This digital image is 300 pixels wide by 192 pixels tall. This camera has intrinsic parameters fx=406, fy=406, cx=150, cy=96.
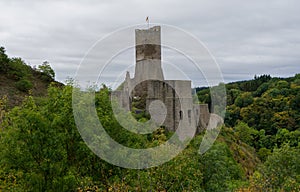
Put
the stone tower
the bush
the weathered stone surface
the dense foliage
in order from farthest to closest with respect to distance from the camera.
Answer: the stone tower
the bush
the weathered stone surface
the dense foliage

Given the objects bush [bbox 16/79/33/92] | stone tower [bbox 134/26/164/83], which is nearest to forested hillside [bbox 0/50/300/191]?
stone tower [bbox 134/26/164/83]

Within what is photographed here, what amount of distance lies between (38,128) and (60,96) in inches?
92.5

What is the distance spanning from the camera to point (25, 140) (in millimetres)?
13445

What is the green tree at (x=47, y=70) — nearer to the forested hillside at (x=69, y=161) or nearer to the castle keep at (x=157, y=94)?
the castle keep at (x=157, y=94)

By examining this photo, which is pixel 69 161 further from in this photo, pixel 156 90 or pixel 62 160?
pixel 156 90

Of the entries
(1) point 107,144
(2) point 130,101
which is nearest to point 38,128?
(1) point 107,144

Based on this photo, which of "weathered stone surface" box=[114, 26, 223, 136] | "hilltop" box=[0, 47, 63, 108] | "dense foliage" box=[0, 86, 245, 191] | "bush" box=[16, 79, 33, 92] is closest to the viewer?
"dense foliage" box=[0, 86, 245, 191]

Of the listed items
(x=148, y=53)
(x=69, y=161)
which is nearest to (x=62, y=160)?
(x=69, y=161)

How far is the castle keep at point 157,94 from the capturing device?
33.0m

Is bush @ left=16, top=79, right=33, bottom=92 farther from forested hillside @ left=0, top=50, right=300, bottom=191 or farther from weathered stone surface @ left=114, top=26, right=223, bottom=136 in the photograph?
forested hillside @ left=0, top=50, right=300, bottom=191

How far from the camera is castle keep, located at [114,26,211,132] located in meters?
33.0

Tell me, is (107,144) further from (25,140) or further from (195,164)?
(195,164)

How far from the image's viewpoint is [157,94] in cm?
3372

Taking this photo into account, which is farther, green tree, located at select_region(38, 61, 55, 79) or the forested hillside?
green tree, located at select_region(38, 61, 55, 79)
